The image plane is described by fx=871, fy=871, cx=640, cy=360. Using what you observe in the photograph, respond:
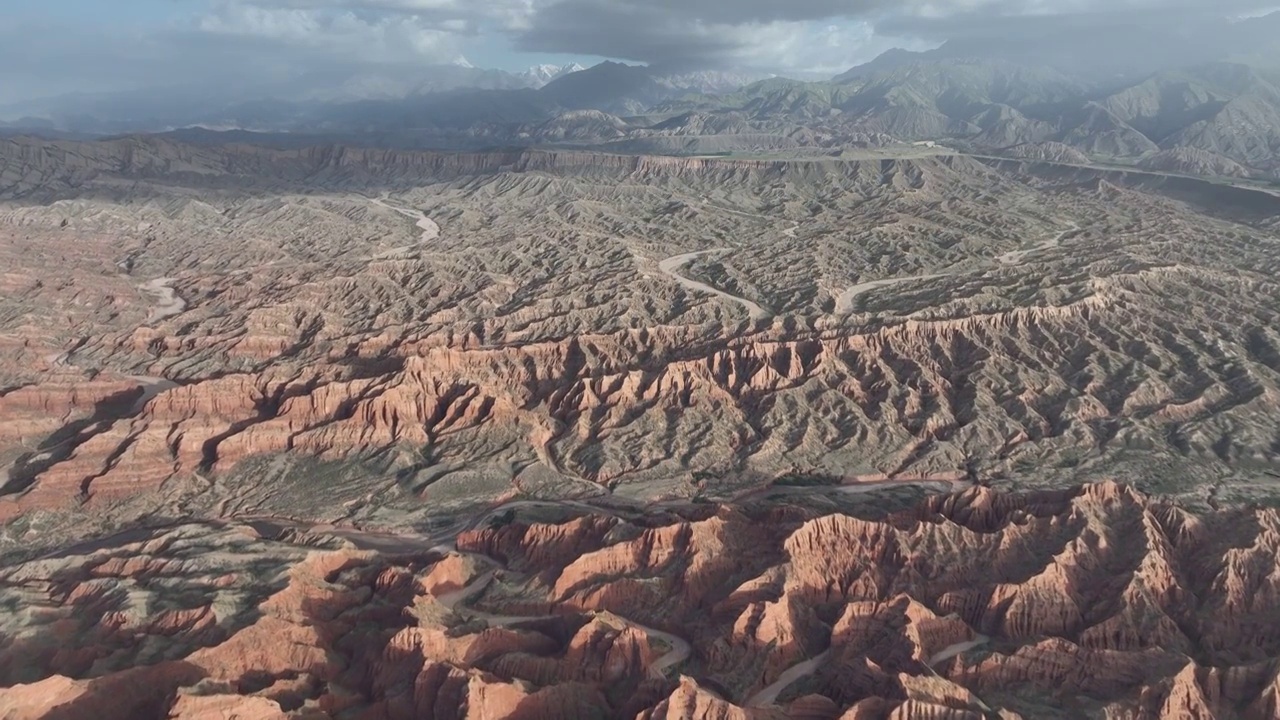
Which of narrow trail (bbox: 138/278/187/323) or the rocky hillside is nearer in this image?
the rocky hillside

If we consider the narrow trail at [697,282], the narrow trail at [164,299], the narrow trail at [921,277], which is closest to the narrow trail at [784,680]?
the narrow trail at [921,277]

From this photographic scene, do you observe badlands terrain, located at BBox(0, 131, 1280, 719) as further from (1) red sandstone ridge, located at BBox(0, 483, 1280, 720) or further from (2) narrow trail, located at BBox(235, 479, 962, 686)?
(2) narrow trail, located at BBox(235, 479, 962, 686)

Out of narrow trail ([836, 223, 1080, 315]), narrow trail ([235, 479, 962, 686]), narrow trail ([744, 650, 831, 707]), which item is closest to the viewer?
narrow trail ([744, 650, 831, 707])

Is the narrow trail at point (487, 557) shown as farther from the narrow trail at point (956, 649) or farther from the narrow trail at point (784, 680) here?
the narrow trail at point (956, 649)

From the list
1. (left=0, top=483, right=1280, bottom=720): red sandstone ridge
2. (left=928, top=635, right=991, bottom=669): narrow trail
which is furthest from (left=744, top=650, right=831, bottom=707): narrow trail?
(left=928, top=635, right=991, bottom=669): narrow trail

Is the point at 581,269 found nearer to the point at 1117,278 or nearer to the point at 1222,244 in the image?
A: the point at 1117,278

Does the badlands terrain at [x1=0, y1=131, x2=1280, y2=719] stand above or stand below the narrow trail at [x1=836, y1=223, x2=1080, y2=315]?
below
